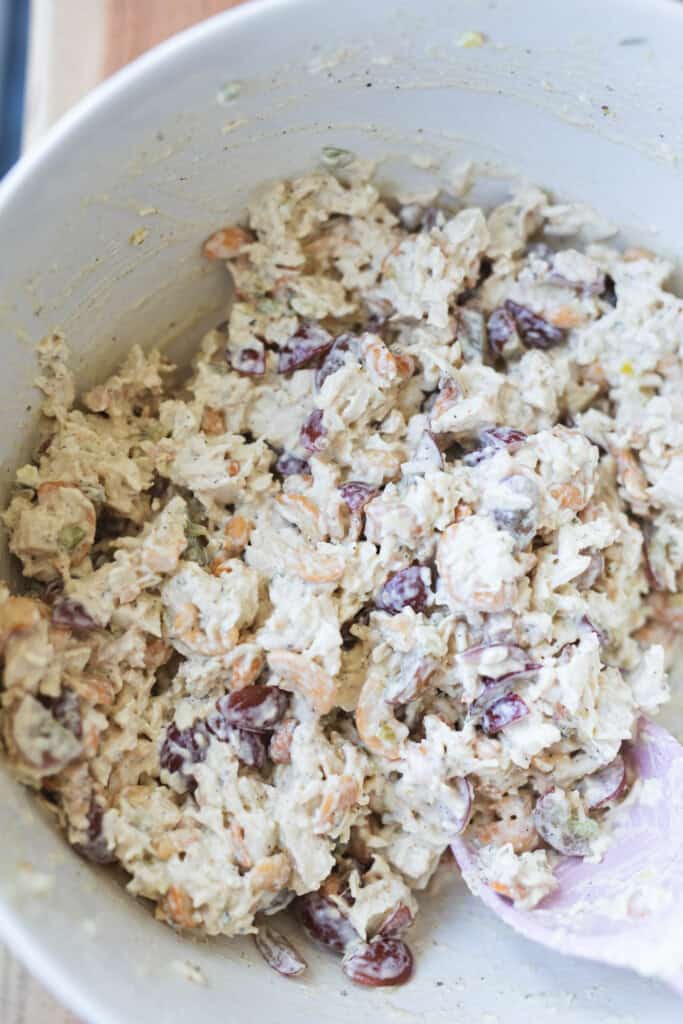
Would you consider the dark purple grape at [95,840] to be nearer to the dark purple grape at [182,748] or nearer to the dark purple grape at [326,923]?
the dark purple grape at [182,748]

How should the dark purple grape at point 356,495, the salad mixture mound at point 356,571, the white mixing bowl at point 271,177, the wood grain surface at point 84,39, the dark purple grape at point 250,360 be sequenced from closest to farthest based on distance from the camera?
the white mixing bowl at point 271,177 → the salad mixture mound at point 356,571 → the dark purple grape at point 356,495 → the dark purple grape at point 250,360 → the wood grain surface at point 84,39

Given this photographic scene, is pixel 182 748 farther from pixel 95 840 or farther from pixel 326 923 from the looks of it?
pixel 326 923

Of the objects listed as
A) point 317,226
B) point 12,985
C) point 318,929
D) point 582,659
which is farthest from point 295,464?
point 12,985

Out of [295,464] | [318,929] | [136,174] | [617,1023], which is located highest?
[136,174]

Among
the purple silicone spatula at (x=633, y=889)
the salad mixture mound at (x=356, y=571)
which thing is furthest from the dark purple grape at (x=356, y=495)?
the purple silicone spatula at (x=633, y=889)

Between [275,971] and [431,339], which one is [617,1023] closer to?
[275,971]

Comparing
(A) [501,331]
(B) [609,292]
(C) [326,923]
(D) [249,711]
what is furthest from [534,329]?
(C) [326,923]
